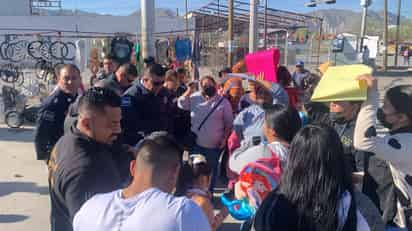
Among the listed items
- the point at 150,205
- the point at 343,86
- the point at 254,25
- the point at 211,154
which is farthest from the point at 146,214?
the point at 254,25

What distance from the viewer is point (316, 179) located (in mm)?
1785

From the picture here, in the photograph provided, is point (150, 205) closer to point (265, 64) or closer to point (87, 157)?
point (87, 157)

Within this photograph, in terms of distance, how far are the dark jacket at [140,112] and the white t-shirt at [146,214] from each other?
2929 mm

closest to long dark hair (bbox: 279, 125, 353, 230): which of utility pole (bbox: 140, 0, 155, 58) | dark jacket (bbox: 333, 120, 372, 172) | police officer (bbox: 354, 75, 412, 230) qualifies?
police officer (bbox: 354, 75, 412, 230)

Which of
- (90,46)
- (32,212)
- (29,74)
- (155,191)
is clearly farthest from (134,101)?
(29,74)

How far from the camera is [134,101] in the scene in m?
4.70

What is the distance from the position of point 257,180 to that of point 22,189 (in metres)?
4.95

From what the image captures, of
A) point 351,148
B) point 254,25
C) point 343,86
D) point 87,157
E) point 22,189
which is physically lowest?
point 22,189

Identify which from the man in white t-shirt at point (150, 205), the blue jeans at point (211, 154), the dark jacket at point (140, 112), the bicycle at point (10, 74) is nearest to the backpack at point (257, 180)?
the man in white t-shirt at point (150, 205)

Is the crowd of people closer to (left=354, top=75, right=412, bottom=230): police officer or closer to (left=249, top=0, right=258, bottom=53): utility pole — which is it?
(left=354, top=75, right=412, bottom=230): police officer

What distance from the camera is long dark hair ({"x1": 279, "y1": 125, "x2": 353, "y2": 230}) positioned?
1.75 metres

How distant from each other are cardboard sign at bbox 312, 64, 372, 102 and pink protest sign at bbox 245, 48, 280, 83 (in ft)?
6.52

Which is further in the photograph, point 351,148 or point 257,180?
point 351,148

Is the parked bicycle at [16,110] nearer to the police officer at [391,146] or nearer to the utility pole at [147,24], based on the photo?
the utility pole at [147,24]
